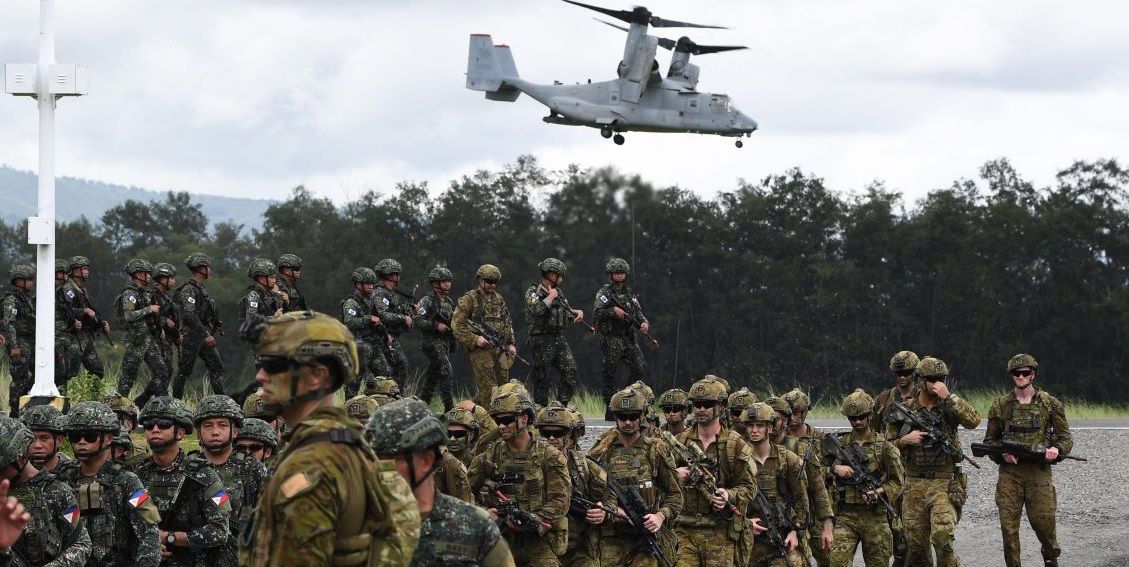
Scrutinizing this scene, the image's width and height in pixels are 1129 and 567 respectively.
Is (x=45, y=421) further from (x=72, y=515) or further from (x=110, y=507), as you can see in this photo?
(x=72, y=515)

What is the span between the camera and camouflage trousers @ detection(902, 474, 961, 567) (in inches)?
589

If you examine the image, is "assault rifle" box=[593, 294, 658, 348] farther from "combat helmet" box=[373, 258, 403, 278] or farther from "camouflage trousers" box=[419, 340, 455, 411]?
"combat helmet" box=[373, 258, 403, 278]

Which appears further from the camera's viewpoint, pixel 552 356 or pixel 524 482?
pixel 552 356

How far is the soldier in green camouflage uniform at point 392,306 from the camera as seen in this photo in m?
18.9

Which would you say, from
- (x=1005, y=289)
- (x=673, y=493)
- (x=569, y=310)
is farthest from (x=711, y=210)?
(x=673, y=493)

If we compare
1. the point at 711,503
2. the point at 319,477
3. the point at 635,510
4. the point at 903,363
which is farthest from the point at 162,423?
the point at 903,363

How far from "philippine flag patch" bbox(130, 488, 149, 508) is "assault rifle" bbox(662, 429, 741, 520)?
16.3 ft

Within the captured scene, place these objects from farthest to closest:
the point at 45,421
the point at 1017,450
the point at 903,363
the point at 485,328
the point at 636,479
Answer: the point at 485,328
the point at 903,363
the point at 1017,450
the point at 636,479
the point at 45,421

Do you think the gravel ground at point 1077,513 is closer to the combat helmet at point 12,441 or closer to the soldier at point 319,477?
the combat helmet at point 12,441

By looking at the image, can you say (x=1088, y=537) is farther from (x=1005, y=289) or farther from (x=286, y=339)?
(x=1005, y=289)

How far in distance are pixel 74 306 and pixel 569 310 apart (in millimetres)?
5870

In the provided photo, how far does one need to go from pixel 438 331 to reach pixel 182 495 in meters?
10.2

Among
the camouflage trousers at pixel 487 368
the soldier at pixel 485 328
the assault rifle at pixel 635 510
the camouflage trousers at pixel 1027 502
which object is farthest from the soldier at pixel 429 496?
the camouflage trousers at pixel 487 368

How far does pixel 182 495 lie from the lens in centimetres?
959
